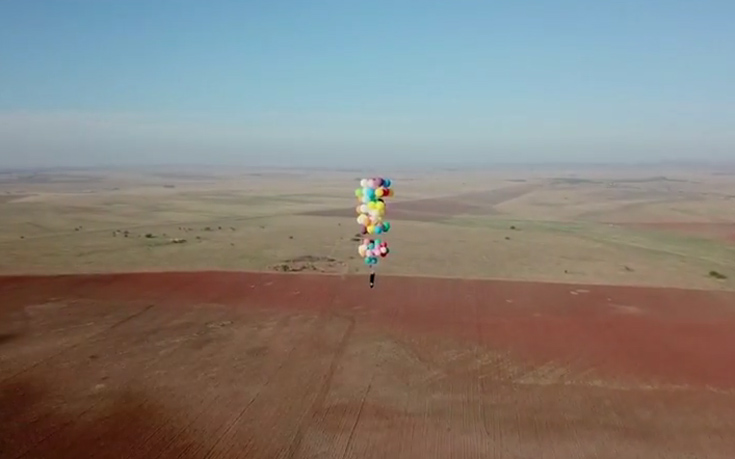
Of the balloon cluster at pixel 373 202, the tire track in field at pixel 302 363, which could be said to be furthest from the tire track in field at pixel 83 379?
the balloon cluster at pixel 373 202

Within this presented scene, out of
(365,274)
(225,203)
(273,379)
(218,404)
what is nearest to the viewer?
(218,404)

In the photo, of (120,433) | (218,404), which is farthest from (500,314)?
(120,433)

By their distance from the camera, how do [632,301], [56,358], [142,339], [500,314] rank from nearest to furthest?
[56,358] → [142,339] → [500,314] → [632,301]

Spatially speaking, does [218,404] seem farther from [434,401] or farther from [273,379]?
[434,401]

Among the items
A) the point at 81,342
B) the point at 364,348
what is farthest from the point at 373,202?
the point at 81,342

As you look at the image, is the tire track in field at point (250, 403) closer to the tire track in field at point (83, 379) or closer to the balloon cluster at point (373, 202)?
the tire track in field at point (83, 379)
